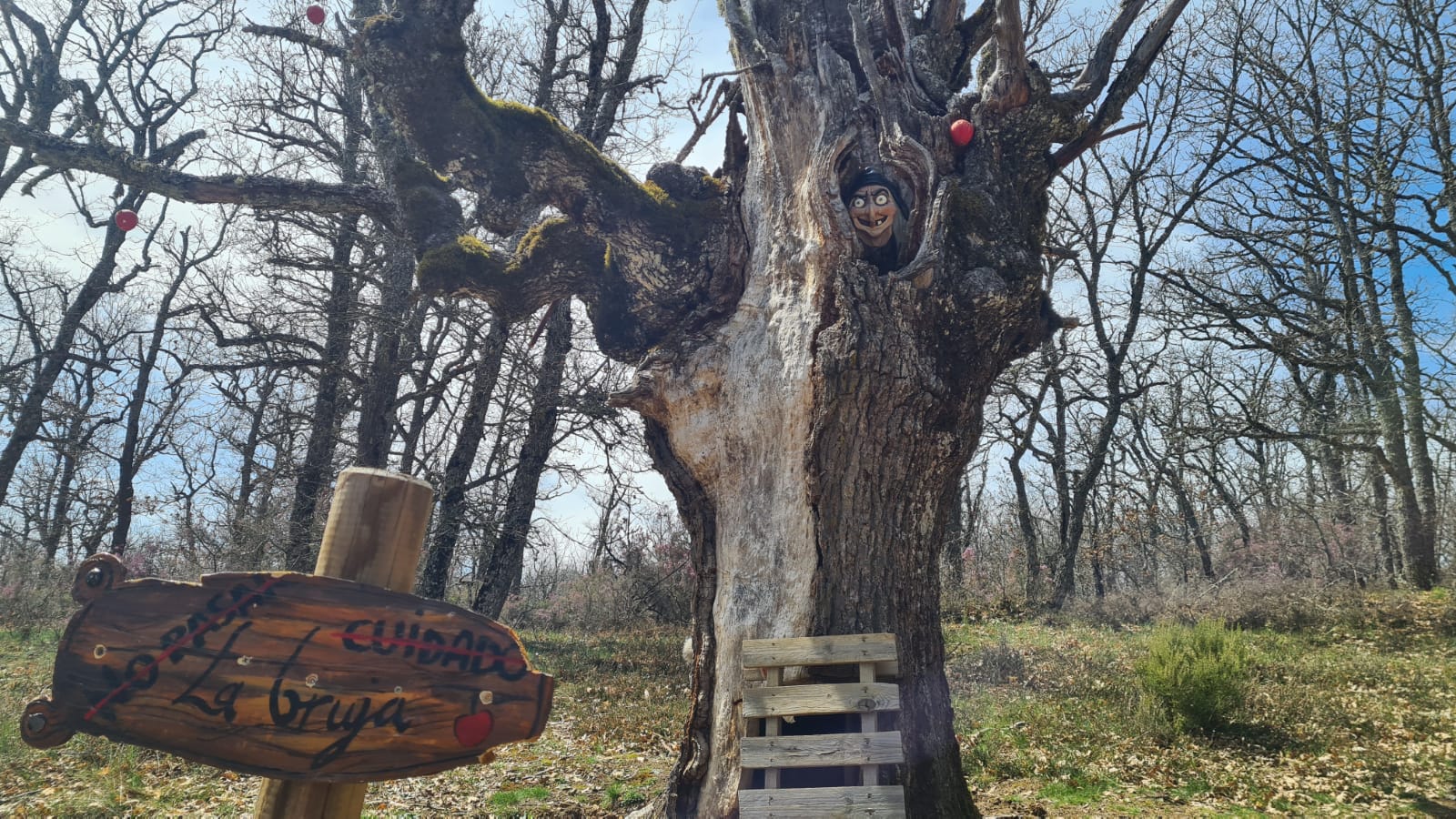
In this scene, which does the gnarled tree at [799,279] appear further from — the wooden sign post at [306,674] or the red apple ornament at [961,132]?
the wooden sign post at [306,674]

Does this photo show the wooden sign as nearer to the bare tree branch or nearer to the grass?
the grass

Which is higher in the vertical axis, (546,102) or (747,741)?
(546,102)

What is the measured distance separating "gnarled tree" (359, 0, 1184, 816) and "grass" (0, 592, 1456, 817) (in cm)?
209

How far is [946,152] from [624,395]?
2594mm

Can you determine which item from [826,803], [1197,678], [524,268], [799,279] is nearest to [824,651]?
[826,803]

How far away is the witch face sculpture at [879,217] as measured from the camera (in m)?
4.47

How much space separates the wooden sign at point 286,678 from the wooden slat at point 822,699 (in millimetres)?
1538

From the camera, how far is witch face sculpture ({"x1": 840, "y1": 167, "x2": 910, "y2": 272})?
4.47 m

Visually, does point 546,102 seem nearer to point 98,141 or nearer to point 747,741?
point 98,141

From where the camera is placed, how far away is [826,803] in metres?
3.23

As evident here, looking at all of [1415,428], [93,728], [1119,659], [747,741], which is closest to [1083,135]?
[747,741]

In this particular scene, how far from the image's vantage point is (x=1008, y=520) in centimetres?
2189


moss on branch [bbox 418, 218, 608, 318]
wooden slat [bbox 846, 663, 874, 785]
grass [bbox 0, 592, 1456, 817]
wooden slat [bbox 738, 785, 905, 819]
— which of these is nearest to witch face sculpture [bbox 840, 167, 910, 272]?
moss on branch [bbox 418, 218, 608, 318]

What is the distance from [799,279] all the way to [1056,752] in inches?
187
